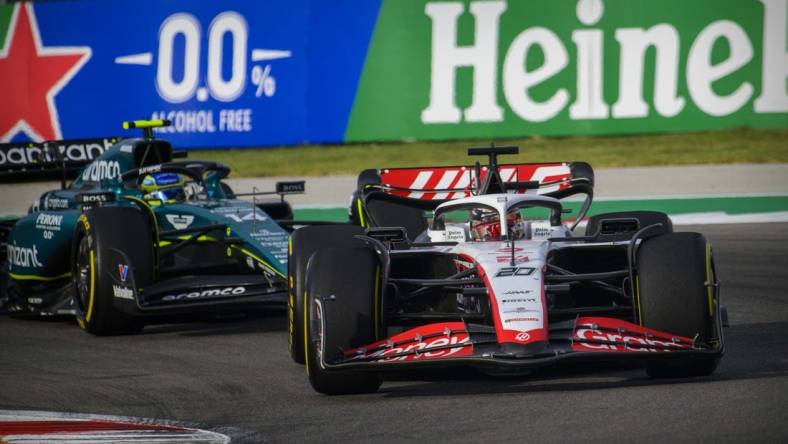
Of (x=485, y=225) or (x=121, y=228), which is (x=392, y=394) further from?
(x=121, y=228)

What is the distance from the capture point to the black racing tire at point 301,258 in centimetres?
850

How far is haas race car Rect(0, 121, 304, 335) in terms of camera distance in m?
10.5

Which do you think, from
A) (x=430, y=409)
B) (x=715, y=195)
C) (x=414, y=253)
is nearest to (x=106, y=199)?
(x=414, y=253)

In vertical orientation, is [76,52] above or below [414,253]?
above

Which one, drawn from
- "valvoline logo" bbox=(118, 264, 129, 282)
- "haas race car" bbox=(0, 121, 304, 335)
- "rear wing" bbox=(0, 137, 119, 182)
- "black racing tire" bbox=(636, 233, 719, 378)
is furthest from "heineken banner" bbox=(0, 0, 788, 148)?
"black racing tire" bbox=(636, 233, 719, 378)

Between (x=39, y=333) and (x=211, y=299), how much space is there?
1599mm

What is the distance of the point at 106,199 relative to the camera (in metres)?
11.2

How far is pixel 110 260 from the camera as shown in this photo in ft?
34.6

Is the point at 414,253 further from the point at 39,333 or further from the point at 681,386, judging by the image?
the point at 39,333

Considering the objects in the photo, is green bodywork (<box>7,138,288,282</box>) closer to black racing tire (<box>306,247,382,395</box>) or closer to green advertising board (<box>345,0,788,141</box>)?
black racing tire (<box>306,247,382,395</box>)

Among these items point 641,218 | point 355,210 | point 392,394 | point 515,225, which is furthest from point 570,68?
point 392,394

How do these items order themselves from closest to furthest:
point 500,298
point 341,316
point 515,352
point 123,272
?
point 515,352
point 500,298
point 341,316
point 123,272

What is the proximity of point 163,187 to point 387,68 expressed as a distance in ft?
33.1

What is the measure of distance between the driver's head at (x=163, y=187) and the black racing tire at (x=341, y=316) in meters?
4.53
